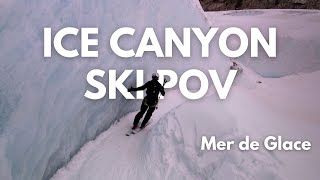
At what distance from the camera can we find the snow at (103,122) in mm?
6645

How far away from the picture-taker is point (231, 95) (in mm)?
9250

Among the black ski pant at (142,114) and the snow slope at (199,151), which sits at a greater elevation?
the black ski pant at (142,114)

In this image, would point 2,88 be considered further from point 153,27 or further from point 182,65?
point 182,65

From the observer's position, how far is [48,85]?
7.34 m

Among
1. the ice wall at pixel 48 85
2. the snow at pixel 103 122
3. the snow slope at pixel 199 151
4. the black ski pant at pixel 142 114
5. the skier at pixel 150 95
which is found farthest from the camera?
the black ski pant at pixel 142 114

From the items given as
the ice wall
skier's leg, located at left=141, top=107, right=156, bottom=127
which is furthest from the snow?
skier's leg, located at left=141, top=107, right=156, bottom=127

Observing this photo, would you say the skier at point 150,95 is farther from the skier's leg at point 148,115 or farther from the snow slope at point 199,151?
the snow slope at point 199,151

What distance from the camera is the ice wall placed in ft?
21.2

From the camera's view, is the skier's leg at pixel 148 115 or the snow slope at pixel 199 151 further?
the skier's leg at pixel 148 115

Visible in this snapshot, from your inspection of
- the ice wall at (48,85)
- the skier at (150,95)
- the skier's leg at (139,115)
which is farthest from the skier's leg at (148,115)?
the ice wall at (48,85)

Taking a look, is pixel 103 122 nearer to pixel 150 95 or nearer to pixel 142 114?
pixel 142 114

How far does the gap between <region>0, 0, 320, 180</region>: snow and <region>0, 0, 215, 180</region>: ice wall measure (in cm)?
2

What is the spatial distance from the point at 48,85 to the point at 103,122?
243cm

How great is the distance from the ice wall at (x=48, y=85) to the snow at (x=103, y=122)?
0.06 feet
